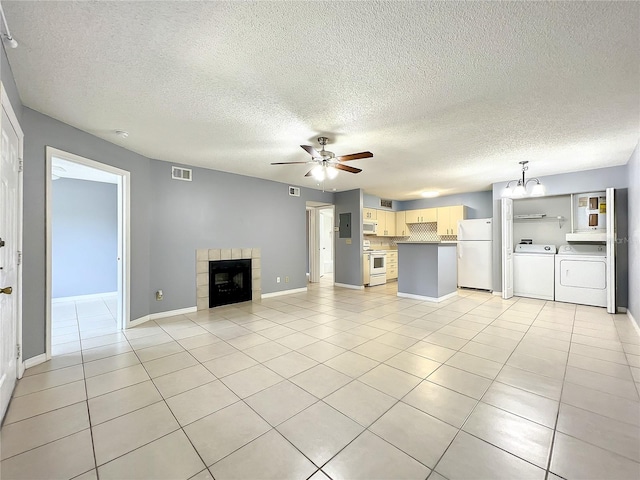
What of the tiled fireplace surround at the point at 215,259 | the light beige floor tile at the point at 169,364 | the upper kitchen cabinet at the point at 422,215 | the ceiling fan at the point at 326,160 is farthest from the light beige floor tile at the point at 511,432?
the upper kitchen cabinet at the point at 422,215

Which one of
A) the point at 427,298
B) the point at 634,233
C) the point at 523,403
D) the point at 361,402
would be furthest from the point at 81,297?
the point at 634,233

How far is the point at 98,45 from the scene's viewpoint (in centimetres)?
175

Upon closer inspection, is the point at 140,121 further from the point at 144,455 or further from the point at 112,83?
the point at 144,455

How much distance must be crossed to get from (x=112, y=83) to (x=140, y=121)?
747mm

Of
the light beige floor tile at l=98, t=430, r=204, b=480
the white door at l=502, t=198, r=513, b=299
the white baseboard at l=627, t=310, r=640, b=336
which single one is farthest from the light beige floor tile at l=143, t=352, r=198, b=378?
the white door at l=502, t=198, r=513, b=299

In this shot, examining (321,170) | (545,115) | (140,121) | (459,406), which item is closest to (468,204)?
(545,115)

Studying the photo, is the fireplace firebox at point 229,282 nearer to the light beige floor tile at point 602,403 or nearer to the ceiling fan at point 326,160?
the ceiling fan at point 326,160

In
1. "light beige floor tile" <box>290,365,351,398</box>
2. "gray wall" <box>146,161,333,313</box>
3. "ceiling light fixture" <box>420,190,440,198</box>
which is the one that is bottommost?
"light beige floor tile" <box>290,365,351,398</box>

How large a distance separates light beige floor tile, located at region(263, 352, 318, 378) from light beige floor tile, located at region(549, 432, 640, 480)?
1.77 meters

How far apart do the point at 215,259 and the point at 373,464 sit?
4.21 m

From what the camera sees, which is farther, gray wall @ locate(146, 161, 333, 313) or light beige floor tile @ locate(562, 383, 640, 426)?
gray wall @ locate(146, 161, 333, 313)

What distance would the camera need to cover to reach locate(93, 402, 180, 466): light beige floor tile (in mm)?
1560

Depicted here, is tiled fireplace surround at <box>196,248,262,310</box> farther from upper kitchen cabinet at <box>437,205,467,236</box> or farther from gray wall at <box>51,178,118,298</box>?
upper kitchen cabinet at <box>437,205,467,236</box>

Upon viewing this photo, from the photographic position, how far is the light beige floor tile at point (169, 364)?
250 cm
